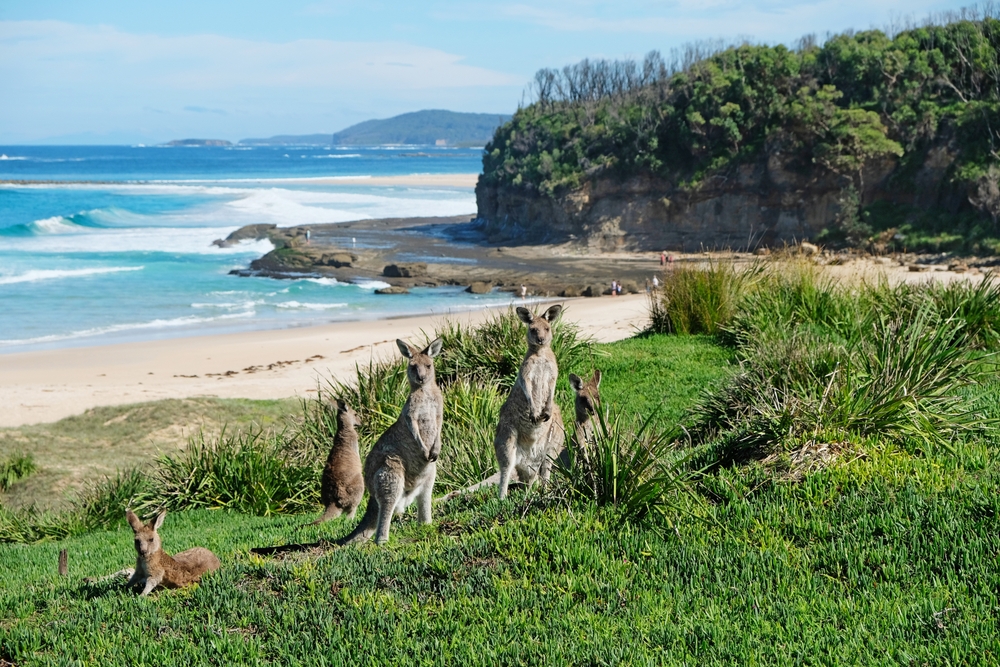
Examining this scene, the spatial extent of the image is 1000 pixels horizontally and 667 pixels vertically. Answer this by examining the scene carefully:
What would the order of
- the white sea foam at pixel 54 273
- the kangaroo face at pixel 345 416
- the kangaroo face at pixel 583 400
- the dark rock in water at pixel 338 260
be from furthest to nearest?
the dark rock in water at pixel 338 260 → the white sea foam at pixel 54 273 → the kangaroo face at pixel 345 416 → the kangaroo face at pixel 583 400

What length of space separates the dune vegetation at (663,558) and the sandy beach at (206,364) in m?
9.58

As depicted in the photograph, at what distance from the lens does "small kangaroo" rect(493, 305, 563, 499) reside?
7.34 m

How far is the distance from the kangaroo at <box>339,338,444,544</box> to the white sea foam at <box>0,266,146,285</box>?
4071 cm

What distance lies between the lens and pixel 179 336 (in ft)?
102

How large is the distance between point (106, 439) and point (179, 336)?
679 inches

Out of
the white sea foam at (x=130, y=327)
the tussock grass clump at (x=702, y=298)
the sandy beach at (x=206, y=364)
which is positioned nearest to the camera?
the tussock grass clump at (x=702, y=298)

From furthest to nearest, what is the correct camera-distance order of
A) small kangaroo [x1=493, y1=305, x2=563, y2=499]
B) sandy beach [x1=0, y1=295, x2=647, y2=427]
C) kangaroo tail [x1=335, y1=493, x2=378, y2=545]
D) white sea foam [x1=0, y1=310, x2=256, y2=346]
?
white sea foam [x1=0, y1=310, x2=256, y2=346]
sandy beach [x1=0, y1=295, x2=647, y2=427]
small kangaroo [x1=493, y1=305, x2=563, y2=499]
kangaroo tail [x1=335, y1=493, x2=378, y2=545]

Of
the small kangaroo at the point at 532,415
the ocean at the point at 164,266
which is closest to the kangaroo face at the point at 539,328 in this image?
the small kangaroo at the point at 532,415

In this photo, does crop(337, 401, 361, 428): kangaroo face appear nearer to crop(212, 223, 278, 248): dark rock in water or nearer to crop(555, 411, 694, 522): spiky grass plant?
crop(555, 411, 694, 522): spiky grass plant

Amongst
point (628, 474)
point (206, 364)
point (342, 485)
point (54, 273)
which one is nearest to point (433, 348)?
point (628, 474)

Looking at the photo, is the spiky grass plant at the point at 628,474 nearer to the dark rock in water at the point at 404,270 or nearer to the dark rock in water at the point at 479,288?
the dark rock in water at the point at 479,288

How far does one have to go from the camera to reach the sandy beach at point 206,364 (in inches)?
799

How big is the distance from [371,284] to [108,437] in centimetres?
3003

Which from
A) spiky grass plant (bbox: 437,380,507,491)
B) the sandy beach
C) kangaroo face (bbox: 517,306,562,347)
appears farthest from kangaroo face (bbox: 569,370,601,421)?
the sandy beach
